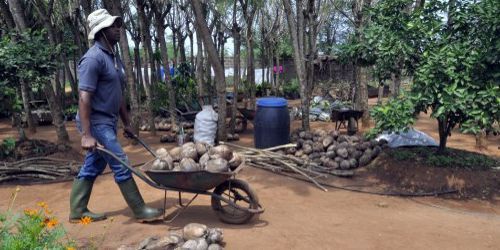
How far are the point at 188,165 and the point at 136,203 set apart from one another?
714 mm

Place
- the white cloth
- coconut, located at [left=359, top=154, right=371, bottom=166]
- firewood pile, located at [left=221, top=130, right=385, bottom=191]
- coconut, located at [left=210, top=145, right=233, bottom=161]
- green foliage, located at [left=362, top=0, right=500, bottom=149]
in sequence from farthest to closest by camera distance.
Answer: the white cloth → coconut, located at [left=359, top=154, right=371, bottom=166] → firewood pile, located at [left=221, top=130, right=385, bottom=191] → green foliage, located at [left=362, top=0, right=500, bottom=149] → coconut, located at [left=210, top=145, right=233, bottom=161]

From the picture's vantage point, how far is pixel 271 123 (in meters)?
8.30

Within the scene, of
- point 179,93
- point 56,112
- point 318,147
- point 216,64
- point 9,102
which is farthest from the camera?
point 179,93

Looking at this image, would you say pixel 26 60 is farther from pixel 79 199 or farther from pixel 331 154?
pixel 331 154

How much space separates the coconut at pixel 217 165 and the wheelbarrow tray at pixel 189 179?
85mm

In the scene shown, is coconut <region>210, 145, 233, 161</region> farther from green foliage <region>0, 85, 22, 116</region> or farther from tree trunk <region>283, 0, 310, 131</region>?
tree trunk <region>283, 0, 310, 131</region>

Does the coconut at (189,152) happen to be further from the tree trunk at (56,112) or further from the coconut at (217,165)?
the tree trunk at (56,112)

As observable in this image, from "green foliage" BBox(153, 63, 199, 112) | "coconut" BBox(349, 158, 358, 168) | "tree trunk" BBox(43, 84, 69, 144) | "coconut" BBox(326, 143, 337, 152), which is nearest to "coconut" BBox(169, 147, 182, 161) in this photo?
"coconut" BBox(349, 158, 358, 168)

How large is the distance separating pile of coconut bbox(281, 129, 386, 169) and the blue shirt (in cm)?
396

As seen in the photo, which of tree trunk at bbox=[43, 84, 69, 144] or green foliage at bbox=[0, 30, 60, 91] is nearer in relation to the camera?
green foliage at bbox=[0, 30, 60, 91]

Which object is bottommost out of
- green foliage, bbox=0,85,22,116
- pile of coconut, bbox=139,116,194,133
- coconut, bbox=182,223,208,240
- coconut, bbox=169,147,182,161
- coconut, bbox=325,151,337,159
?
coconut, bbox=182,223,208,240

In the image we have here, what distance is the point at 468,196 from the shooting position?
19.4 ft

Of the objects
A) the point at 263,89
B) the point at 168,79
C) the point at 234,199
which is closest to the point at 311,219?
the point at 234,199

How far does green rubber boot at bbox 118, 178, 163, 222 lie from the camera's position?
174 inches
